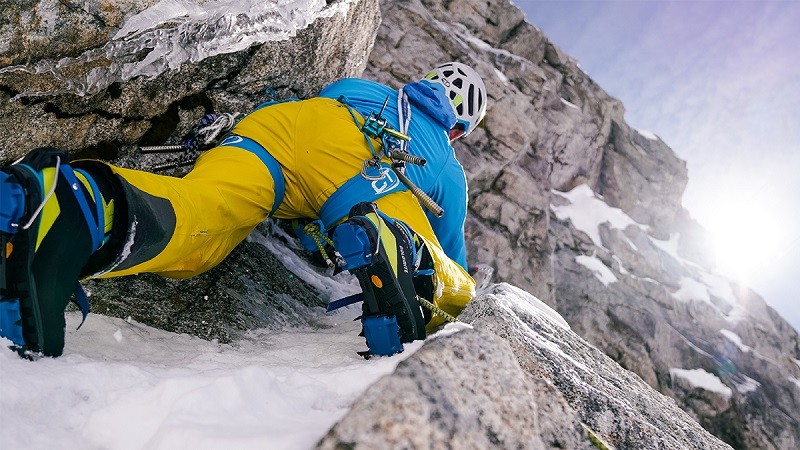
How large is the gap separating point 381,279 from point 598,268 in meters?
27.7

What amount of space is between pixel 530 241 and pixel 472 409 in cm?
2429

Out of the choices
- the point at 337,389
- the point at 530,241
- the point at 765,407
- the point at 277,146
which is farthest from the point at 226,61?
the point at 765,407

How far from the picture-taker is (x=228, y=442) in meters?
1.27

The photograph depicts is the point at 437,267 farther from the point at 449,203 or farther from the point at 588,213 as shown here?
the point at 588,213

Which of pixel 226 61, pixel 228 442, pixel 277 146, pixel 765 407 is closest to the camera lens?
pixel 228 442

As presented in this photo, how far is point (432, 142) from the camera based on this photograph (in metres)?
4.38


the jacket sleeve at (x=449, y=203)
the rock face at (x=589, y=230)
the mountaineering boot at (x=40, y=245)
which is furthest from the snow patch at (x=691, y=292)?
the mountaineering boot at (x=40, y=245)

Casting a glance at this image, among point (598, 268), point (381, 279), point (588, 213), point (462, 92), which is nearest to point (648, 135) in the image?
point (588, 213)

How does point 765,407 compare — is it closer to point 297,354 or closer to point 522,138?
point 522,138

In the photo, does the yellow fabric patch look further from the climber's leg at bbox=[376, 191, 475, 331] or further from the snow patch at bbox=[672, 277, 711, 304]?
the snow patch at bbox=[672, 277, 711, 304]

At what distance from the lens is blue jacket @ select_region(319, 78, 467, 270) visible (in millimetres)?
4250

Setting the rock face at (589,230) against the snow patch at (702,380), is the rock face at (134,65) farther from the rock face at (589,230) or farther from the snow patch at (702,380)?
the snow patch at (702,380)

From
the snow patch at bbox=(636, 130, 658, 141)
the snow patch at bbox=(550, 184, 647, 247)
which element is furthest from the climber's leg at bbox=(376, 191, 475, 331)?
the snow patch at bbox=(636, 130, 658, 141)

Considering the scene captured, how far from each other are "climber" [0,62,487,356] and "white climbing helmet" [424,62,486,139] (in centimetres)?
2
